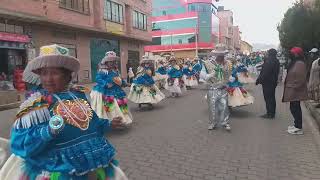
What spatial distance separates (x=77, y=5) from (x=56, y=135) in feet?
88.5

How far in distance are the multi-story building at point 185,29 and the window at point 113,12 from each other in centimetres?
3626

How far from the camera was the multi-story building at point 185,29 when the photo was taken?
74.8 metres

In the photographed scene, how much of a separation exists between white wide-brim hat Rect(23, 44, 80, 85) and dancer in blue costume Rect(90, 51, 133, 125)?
6097 mm

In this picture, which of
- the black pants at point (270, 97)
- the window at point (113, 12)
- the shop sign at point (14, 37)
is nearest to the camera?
the black pants at point (270, 97)

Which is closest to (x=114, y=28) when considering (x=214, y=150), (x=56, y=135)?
(x=214, y=150)

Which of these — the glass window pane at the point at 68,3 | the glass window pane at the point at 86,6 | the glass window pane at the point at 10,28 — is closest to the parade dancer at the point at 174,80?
the glass window pane at the point at 10,28

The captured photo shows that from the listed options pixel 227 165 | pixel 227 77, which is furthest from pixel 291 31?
pixel 227 165

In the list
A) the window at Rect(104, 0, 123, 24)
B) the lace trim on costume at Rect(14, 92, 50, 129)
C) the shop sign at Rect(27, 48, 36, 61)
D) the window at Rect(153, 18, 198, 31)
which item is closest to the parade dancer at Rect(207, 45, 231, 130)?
the lace trim on costume at Rect(14, 92, 50, 129)

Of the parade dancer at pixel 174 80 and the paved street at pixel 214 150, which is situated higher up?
the parade dancer at pixel 174 80

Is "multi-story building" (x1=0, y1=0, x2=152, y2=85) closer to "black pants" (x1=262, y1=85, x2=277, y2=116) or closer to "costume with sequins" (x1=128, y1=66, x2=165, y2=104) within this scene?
"costume with sequins" (x1=128, y1=66, x2=165, y2=104)

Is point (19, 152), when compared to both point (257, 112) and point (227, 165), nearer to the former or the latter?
point (227, 165)

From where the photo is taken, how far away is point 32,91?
10.5ft

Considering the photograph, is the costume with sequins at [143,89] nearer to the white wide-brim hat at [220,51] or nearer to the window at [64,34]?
the white wide-brim hat at [220,51]

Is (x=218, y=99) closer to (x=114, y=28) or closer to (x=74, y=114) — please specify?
(x=74, y=114)
